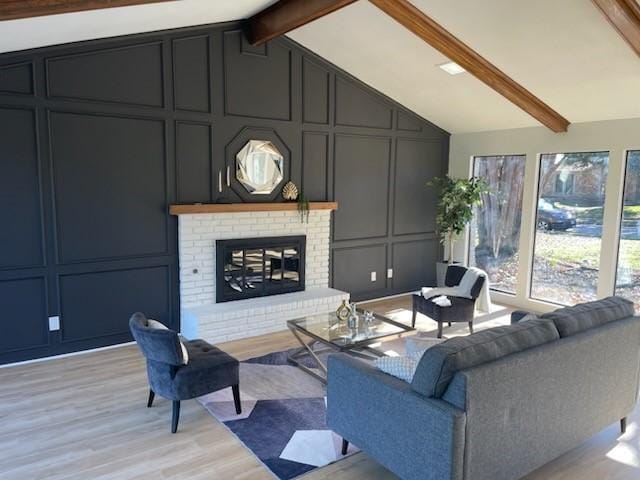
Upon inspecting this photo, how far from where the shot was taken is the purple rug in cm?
314

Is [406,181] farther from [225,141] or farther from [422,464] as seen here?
[422,464]

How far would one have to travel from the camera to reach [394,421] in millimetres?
2652

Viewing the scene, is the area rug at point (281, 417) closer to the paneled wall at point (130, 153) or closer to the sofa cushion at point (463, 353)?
the sofa cushion at point (463, 353)

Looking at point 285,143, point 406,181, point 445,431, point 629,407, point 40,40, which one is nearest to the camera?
point 445,431

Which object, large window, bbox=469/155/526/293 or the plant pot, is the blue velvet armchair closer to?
the plant pot

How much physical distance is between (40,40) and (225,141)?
201 centimetres

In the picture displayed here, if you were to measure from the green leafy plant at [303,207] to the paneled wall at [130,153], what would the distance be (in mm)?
179

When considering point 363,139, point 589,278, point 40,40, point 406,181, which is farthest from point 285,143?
point 589,278

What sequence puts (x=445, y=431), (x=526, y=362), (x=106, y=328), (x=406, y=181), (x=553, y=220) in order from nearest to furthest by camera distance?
(x=445, y=431) < (x=526, y=362) < (x=106, y=328) < (x=553, y=220) < (x=406, y=181)

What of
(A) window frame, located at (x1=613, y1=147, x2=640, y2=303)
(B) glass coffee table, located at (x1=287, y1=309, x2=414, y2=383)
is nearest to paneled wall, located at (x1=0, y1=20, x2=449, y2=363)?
(B) glass coffee table, located at (x1=287, y1=309, x2=414, y2=383)

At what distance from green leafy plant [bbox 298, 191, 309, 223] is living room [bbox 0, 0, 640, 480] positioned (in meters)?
0.03

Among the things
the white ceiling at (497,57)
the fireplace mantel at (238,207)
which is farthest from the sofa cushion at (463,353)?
the fireplace mantel at (238,207)

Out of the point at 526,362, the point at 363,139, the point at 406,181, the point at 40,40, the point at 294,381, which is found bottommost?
the point at 294,381

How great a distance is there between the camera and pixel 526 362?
8.56 feet
